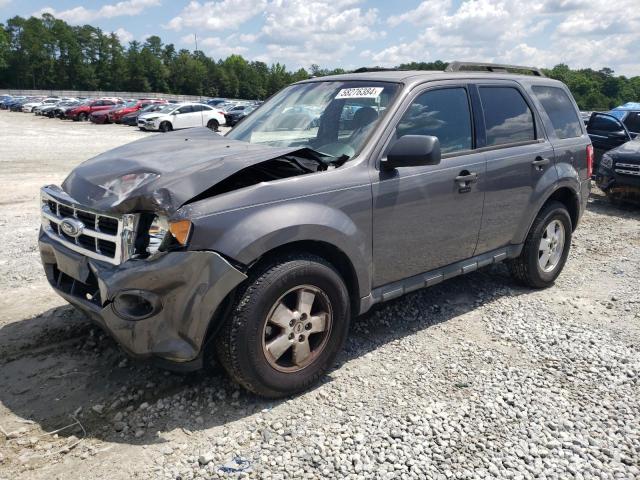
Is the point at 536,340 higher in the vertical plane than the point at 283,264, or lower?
lower

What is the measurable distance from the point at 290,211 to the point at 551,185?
116 inches

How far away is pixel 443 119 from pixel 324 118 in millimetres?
920

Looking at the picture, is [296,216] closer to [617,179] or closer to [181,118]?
[617,179]

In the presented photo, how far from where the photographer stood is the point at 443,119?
13.6 ft

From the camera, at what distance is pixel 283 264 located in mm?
3143

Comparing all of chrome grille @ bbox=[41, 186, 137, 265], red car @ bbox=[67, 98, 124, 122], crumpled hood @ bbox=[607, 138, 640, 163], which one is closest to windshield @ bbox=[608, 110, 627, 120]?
crumpled hood @ bbox=[607, 138, 640, 163]

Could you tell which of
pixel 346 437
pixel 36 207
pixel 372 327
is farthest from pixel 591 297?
pixel 36 207

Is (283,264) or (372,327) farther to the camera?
(372,327)

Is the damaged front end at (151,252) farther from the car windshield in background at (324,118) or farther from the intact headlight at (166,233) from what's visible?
the car windshield in background at (324,118)

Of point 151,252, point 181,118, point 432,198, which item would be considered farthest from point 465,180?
point 181,118

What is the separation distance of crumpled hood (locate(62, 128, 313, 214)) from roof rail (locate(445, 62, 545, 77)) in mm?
2060

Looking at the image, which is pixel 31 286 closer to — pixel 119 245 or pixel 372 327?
pixel 119 245

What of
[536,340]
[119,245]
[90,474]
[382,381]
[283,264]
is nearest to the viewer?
[90,474]

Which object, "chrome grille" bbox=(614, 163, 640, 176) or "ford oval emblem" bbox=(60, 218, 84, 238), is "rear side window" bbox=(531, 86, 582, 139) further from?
"chrome grille" bbox=(614, 163, 640, 176)
